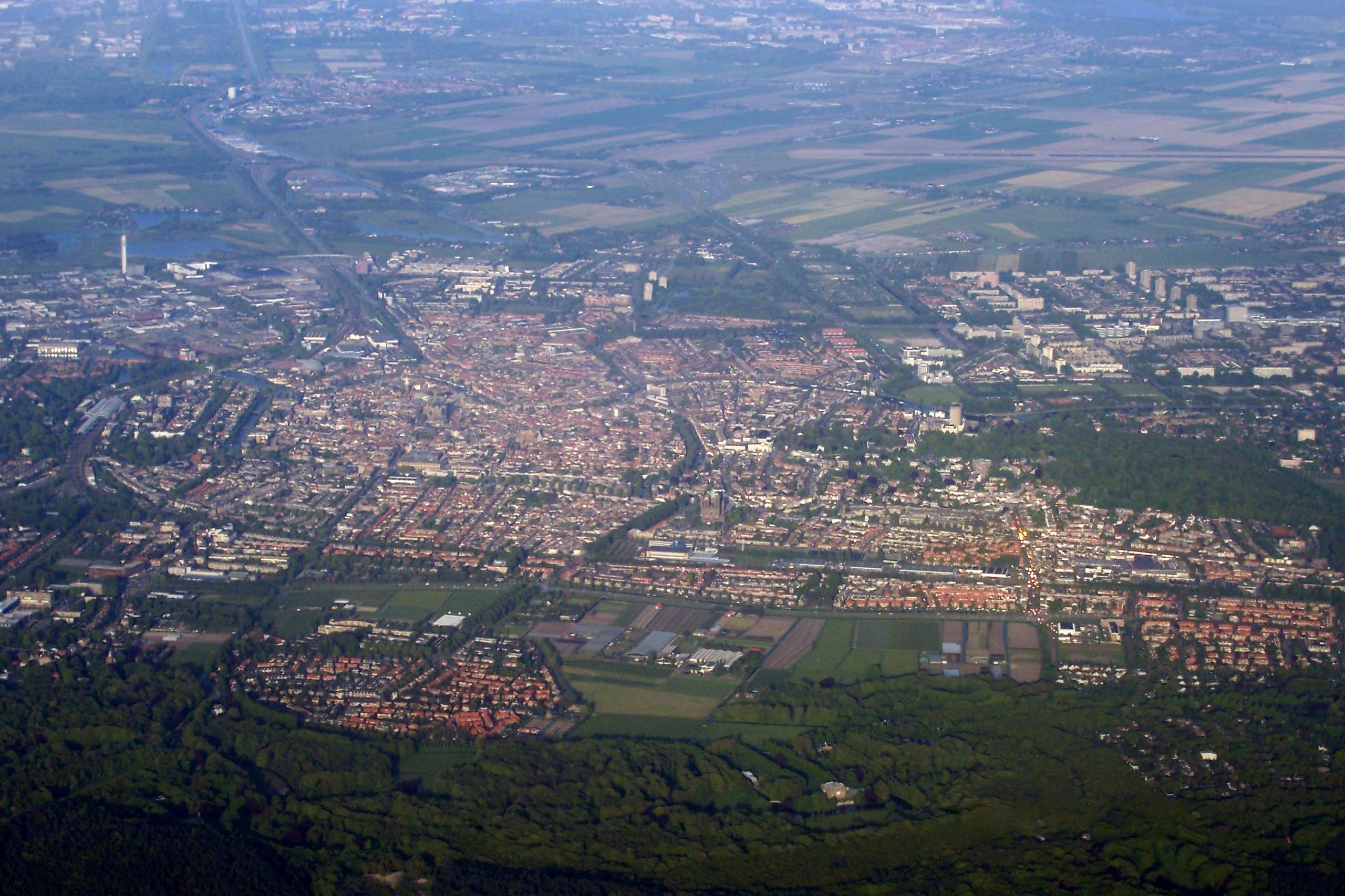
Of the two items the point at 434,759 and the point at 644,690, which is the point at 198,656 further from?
the point at 644,690

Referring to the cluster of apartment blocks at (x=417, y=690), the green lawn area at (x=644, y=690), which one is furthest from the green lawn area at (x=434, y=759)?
the green lawn area at (x=644, y=690)

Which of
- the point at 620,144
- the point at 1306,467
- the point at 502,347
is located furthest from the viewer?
the point at 620,144

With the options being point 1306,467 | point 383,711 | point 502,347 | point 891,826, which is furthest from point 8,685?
point 1306,467

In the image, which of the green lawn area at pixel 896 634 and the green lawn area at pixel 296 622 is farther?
the green lawn area at pixel 296 622

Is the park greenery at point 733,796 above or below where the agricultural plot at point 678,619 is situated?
above

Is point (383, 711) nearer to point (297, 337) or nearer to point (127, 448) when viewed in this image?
point (127, 448)

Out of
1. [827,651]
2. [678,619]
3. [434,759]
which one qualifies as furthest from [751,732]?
[434,759]

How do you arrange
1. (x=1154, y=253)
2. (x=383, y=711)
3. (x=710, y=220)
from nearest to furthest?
1. (x=383, y=711)
2. (x=1154, y=253)
3. (x=710, y=220)

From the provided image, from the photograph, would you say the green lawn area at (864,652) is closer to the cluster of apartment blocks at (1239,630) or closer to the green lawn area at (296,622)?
the cluster of apartment blocks at (1239,630)

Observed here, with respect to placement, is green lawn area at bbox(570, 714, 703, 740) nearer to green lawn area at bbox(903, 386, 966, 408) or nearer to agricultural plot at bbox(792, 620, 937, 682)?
agricultural plot at bbox(792, 620, 937, 682)
